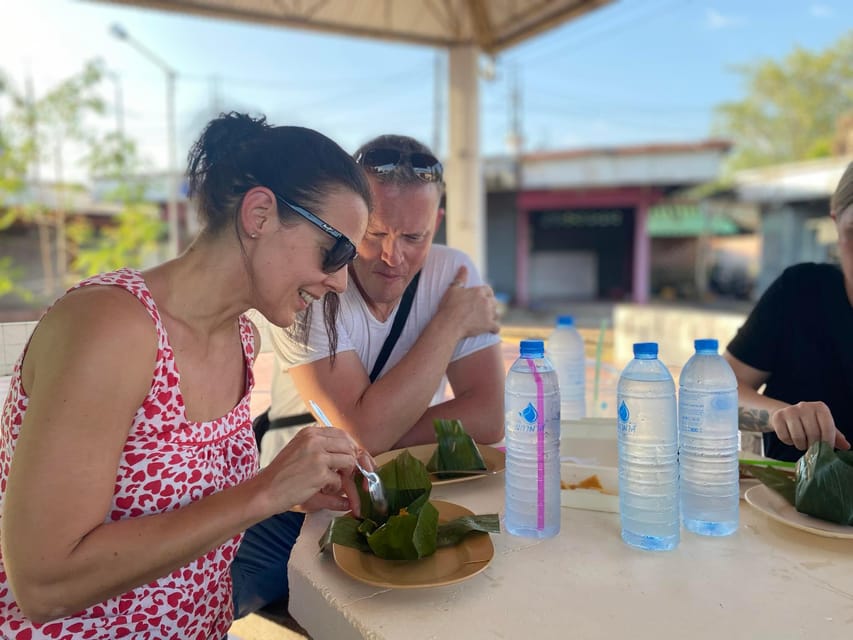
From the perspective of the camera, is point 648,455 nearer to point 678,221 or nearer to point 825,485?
point 825,485

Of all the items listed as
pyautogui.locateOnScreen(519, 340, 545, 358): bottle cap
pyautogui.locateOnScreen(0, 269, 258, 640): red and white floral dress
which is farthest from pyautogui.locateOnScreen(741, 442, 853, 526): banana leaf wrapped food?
pyautogui.locateOnScreen(0, 269, 258, 640): red and white floral dress

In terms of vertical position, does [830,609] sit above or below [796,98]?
below

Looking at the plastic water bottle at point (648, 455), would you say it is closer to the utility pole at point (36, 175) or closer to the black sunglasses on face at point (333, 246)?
the black sunglasses on face at point (333, 246)

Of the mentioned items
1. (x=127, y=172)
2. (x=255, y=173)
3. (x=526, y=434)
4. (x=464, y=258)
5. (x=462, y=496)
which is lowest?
(x=462, y=496)

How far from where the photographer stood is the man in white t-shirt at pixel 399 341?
1.76m

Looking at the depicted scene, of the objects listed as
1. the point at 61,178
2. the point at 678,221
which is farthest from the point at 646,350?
the point at 678,221

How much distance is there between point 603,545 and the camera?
1254 millimetres

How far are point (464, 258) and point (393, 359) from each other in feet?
1.65

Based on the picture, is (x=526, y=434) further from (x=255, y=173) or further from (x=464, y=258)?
(x=464, y=258)

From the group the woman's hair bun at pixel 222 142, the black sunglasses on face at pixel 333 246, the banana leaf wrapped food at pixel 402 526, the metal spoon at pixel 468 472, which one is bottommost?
the metal spoon at pixel 468 472

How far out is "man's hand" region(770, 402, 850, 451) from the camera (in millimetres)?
1493

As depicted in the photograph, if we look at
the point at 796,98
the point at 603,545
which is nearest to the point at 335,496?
the point at 603,545

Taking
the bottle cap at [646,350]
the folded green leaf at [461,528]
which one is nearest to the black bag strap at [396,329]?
the folded green leaf at [461,528]

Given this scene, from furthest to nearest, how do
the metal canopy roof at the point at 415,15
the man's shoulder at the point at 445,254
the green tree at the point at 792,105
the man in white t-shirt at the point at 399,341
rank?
1. the green tree at the point at 792,105
2. the metal canopy roof at the point at 415,15
3. the man's shoulder at the point at 445,254
4. the man in white t-shirt at the point at 399,341
